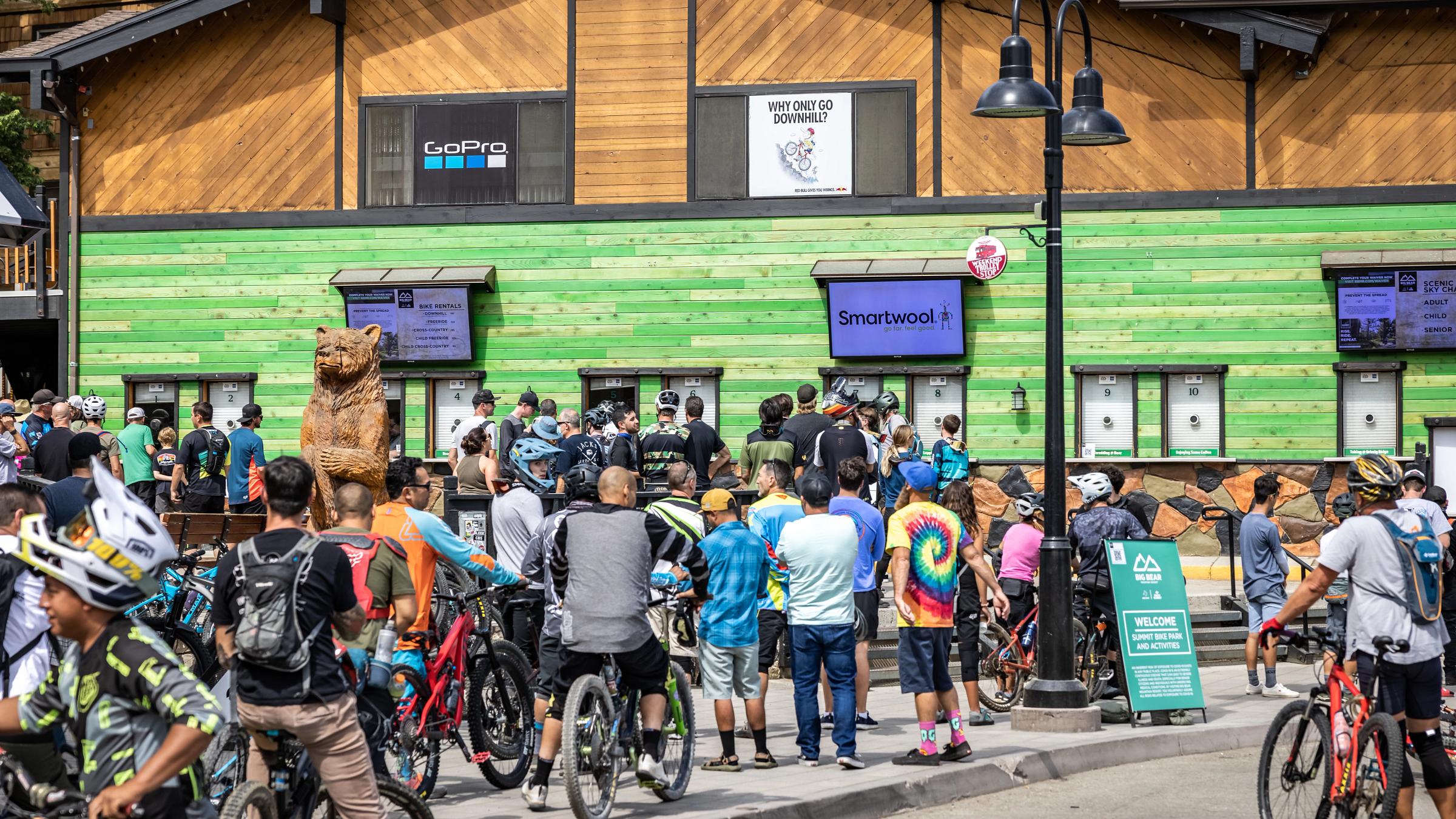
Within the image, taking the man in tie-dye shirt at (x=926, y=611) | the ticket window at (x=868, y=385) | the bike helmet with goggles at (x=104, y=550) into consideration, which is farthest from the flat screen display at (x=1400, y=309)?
the bike helmet with goggles at (x=104, y=550)

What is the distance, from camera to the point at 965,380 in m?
21.2

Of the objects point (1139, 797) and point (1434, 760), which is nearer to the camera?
point (1434, 760)

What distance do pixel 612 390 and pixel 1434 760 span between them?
14981 mm

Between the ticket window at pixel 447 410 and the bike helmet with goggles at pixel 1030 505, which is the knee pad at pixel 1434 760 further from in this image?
the ticket window at pixel 447 410

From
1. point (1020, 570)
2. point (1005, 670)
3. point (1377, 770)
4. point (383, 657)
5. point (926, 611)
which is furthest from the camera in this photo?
point (1020, 570)

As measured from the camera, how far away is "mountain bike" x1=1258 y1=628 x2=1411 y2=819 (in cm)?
777

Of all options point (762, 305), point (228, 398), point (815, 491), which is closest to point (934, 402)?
point (762, 305)

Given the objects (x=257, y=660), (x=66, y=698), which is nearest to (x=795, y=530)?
(x=257, y=660)

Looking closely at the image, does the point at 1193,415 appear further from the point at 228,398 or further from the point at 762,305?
the point at 228,398

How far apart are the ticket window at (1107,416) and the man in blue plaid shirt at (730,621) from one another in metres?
11.6

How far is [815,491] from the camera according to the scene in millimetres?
10484

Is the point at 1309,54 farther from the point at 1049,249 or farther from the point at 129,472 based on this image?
the point at 129,472

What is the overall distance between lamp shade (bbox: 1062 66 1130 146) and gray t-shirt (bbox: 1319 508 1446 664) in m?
5.13

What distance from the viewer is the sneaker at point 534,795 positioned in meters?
8.88
